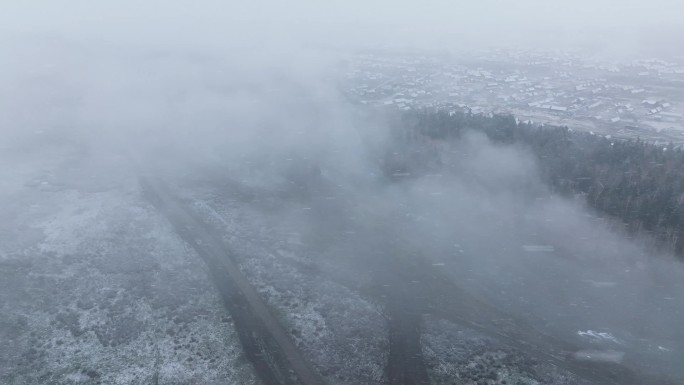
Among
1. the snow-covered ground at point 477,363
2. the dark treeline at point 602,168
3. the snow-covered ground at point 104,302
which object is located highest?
the dark treeline at point 602,168

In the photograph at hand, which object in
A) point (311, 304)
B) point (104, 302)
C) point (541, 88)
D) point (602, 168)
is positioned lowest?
point (104, 302)

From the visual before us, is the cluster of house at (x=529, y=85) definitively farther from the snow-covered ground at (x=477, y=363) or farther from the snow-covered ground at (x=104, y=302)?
the snow-covered ground at (x=477, y=363)

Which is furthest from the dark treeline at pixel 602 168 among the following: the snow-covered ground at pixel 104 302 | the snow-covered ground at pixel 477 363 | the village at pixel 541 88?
the snow-covered ground at pixel 104 302

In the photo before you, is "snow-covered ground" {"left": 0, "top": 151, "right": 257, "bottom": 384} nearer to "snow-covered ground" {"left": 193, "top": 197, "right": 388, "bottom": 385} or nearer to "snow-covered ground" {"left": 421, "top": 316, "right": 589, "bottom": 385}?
"snow-covered ground" {"left": 193, "top": 197, "right": 388, "bottom": 385}

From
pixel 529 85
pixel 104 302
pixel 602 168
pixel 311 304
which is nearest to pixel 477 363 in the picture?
pixel 311 304

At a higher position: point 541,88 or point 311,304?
point 541,88

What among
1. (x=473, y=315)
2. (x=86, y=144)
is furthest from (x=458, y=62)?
(x=473, y=315)

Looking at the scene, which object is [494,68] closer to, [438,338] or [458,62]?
[458,62]

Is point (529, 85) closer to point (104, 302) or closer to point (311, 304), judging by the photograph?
point (311, 304)

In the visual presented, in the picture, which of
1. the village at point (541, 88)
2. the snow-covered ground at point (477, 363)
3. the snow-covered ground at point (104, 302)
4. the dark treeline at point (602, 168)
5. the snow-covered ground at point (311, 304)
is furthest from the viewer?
the village at point (541, 88)
